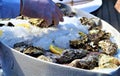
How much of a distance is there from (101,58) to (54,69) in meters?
0.13

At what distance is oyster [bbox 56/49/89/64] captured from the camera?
2.08 feet

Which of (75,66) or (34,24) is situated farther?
(34,24)

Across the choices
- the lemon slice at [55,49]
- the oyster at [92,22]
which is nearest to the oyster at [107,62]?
the lemon slice at [55,49]

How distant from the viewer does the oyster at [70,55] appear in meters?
0.64

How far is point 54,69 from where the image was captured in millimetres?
561

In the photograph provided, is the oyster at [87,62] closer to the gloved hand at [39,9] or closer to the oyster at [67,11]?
the gloved hand at [39,9]

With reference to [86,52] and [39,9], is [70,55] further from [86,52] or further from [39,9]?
[39,9]

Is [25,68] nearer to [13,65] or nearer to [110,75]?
[13,65]

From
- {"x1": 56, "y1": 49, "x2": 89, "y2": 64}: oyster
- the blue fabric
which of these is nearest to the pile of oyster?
{"x1": 56, "y1": 49, "x2": 89, "y2": 64}: oyster

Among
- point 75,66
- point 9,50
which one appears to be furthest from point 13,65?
point 75,66

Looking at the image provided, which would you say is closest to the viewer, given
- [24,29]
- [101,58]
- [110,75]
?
[110,75]

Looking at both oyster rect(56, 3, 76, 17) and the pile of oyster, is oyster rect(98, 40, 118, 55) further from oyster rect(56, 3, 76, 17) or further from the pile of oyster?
oyster rect(56, 3, 76, 17)

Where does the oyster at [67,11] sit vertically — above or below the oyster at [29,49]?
above

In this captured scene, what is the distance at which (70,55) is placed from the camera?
646mm
